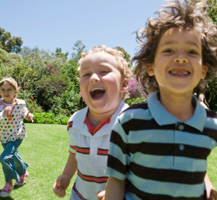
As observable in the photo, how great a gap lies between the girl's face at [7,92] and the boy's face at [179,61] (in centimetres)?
362

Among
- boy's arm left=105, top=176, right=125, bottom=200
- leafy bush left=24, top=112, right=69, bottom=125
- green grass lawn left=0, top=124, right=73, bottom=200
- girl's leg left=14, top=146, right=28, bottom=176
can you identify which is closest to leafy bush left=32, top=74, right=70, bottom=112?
leafy bush left=24, top=112, right=69, bottom=125

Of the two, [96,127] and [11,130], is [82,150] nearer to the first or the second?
[96,127]

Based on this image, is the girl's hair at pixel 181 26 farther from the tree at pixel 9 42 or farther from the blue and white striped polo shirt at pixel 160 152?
the tree at pixel 9 42

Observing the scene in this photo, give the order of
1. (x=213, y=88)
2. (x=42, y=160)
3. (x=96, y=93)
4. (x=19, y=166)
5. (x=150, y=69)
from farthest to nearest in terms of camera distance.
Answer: (x=213, y=88) → (x=42, y=160) → (x=19, y=166) → (x=96, y=93) → (x=150, y=69)

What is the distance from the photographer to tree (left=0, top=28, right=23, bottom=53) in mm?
54562

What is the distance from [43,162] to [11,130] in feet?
5.12

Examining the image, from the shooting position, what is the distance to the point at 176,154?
1.24m

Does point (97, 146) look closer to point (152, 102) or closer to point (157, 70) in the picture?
point (152, 102)

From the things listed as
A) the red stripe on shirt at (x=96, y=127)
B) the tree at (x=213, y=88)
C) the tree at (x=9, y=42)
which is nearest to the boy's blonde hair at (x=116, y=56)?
the red stripe on shirt at (x=96, y=127)

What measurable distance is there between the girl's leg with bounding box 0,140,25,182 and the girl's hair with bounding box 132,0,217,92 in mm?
3359

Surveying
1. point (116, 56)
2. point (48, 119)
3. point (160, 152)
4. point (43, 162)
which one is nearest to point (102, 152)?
point (160, 152)

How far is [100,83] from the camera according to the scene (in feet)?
5.77

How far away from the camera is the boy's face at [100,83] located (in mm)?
1769

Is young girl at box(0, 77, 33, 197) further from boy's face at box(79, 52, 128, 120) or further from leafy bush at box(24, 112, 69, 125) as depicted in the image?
leafy bush at box(24, 112, 69, 125)
